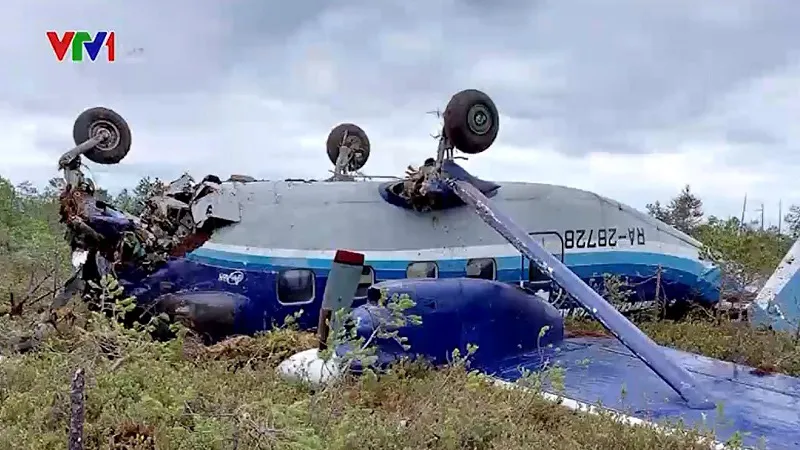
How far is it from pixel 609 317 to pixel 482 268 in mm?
3370

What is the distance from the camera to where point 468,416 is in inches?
246

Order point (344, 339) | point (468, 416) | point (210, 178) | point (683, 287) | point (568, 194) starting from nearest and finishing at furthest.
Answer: point (468, 416) < point (344, 339) < point (210, 178) < point (568, 194) < point (683, 287)

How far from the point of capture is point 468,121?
34.0 ft

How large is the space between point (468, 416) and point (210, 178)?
5929mm

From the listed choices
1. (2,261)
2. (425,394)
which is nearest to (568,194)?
(425,394)

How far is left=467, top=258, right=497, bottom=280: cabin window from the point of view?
11.4 m

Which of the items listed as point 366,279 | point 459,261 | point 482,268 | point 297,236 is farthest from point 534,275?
point 297,236

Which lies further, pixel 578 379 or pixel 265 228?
pixel 265 228

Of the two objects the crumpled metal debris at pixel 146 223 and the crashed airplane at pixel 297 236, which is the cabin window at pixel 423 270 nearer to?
the crashed airplane at pixel 297 236

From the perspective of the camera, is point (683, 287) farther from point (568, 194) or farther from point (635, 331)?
point (635, 331)

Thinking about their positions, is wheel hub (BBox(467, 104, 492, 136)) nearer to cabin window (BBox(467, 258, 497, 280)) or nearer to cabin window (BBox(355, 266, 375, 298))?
cabin window (BBox(467, 258, 497, 280))

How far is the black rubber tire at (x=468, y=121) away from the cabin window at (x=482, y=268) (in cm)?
166

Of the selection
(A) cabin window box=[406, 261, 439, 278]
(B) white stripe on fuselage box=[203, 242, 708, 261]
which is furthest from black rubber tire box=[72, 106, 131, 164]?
(A) cabin window box=[406, 261, 439, 278]

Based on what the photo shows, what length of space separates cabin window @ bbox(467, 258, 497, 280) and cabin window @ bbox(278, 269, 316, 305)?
2.27 metres
